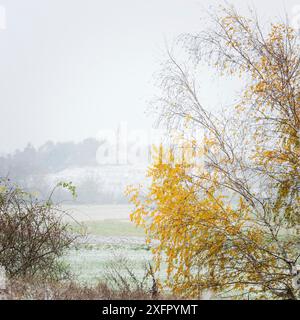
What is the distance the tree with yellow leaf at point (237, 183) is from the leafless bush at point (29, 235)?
2.56 feet

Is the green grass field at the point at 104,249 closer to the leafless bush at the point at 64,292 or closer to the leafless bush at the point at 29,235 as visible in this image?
the leafless bush at the point at 29,235

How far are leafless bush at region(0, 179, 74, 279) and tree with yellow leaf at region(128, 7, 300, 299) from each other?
0.78 meters

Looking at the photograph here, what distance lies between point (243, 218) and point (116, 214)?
133cm

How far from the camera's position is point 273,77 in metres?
4.53

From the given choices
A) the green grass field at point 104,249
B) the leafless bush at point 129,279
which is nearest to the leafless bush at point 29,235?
the green grass field at point 104,249

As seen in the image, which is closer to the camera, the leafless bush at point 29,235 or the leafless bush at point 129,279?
the leafless bush at point 129,279

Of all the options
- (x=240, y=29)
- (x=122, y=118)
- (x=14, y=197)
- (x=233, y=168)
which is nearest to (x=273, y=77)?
(x=240, y=29)

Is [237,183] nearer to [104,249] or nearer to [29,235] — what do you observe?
[104,249]

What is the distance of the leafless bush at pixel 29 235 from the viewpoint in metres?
4.48

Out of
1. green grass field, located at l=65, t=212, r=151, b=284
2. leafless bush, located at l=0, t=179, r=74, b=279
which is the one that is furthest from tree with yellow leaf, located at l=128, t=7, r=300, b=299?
leafless bush, located at l=0, t=179, r=74, b=279

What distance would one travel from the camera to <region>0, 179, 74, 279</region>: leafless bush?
448 centimetres

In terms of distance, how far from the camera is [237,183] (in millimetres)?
4492
